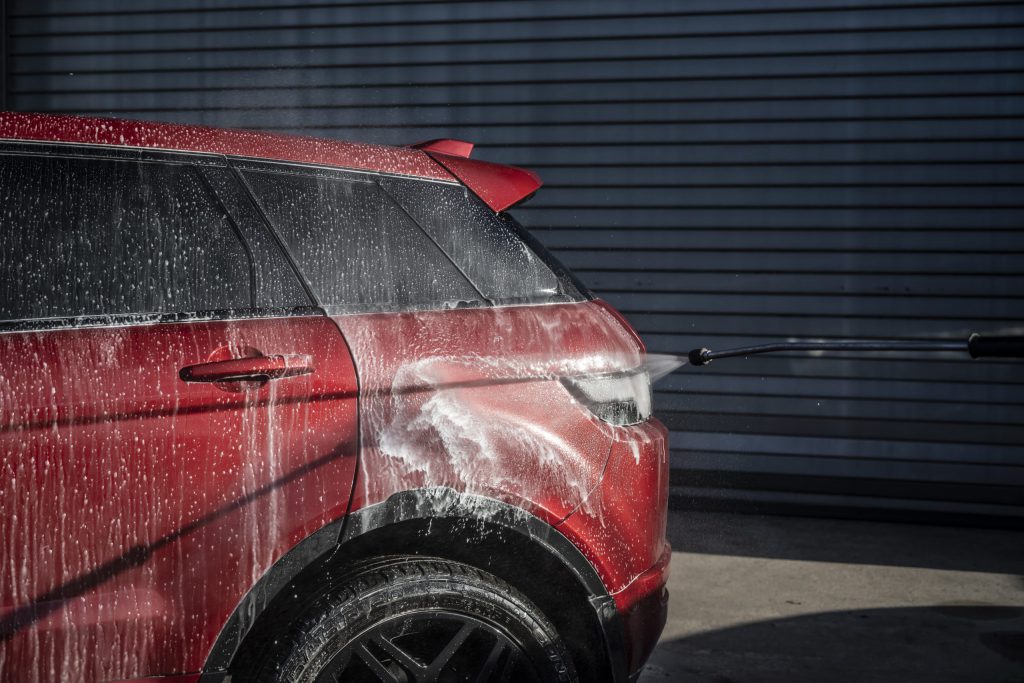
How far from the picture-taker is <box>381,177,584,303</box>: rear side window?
7.86 feet

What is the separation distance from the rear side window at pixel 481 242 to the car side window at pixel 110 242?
1.58 feet

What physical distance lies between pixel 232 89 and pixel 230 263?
16.0 feet

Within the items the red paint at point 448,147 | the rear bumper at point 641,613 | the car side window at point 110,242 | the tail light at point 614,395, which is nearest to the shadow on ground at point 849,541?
the rear bumper at point 641,613

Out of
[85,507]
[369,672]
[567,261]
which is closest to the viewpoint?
[85,507]

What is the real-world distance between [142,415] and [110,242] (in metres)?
0.40

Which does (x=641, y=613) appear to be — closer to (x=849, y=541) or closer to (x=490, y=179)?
(x=490, y=179)

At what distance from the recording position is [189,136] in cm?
225

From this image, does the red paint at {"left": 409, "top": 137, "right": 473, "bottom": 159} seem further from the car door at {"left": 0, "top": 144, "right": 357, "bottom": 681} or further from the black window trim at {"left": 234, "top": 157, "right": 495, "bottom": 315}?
the car door at {"left": 0, "top": 144, "right": 357, "bottom": 681}

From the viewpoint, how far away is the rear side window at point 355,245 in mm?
2227

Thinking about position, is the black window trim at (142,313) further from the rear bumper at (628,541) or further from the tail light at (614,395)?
the rear bumper at (628,541)

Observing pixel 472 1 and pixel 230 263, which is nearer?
pixel 230 263

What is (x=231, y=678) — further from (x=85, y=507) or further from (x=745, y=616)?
(x=745, y=616)

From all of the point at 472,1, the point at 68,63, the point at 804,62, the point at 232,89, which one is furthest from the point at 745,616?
the point at 68,63

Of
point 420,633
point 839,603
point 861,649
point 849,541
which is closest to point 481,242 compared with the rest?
point 420,633
